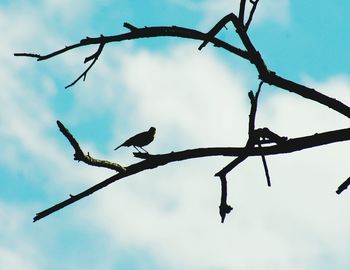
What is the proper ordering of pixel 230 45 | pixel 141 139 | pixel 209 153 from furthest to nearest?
pixel 141 139
pixel 230 45
pixel 209 153

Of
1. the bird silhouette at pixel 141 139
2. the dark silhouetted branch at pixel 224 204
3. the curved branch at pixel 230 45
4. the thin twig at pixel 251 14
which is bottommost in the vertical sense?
the dark silhouetted branch at pixel 224 204

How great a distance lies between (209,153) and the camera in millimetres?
3834

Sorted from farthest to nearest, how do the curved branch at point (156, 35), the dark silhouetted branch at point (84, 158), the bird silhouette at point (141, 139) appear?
the bird silhouette at point (141, 139), the curved branch at point (156, 35), the dark silhouetted branch at point (84, 158)

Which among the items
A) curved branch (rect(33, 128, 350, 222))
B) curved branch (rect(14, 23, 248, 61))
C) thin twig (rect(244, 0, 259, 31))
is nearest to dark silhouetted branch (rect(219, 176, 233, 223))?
curved branch (rect(33, 128, 350, 222))

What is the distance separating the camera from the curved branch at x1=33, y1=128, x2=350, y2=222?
12.3ft

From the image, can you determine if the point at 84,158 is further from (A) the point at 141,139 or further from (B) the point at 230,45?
(A) the point at 141,139

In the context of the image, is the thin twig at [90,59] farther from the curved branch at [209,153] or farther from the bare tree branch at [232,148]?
the curved branch at [209,153]

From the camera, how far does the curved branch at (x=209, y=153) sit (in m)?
3.75

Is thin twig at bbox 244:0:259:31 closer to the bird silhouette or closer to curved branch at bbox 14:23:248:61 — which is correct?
curved branch at bbox 14:23:248:61

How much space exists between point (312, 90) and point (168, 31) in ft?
3.91

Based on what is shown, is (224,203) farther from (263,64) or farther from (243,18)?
(243,18)

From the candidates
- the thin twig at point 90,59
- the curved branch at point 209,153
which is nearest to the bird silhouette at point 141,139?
the thin twig at point 90,59

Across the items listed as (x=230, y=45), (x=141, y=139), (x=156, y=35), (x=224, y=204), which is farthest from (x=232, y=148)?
(x=141, y=139)

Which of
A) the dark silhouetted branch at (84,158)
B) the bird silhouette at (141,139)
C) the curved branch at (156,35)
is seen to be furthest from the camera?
the bird silhouette at (141,139)
